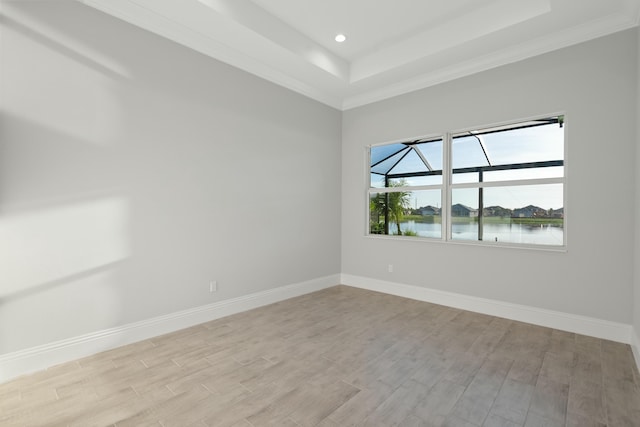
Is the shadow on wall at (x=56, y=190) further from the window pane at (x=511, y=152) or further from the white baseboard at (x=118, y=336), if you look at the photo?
the window pane at (x=511, y=152)

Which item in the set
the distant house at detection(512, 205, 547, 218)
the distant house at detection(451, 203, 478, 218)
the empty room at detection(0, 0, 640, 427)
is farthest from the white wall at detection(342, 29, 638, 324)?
the distant house at detection(451, 203, 478, 218)

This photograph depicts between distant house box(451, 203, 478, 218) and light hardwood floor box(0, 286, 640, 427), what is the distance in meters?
1.42

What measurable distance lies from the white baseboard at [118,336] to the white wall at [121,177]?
0.23 feet

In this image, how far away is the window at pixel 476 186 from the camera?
137 inches

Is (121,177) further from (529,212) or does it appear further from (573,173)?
(573,173)

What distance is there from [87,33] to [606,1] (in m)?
4.62

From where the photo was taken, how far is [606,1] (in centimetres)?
276

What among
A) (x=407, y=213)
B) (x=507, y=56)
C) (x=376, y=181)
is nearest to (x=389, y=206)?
(x=407, y=213)

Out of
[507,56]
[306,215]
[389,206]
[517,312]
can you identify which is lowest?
[517,312]

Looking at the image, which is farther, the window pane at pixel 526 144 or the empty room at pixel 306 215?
the window pane at pixel 526 144

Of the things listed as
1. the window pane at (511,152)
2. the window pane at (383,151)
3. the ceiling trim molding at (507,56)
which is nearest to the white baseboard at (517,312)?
the window pane at (511,152)

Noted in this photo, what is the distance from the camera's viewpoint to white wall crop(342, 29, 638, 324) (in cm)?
300

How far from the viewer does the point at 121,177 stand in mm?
2844

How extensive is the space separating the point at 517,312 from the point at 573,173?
1663 millimetres
